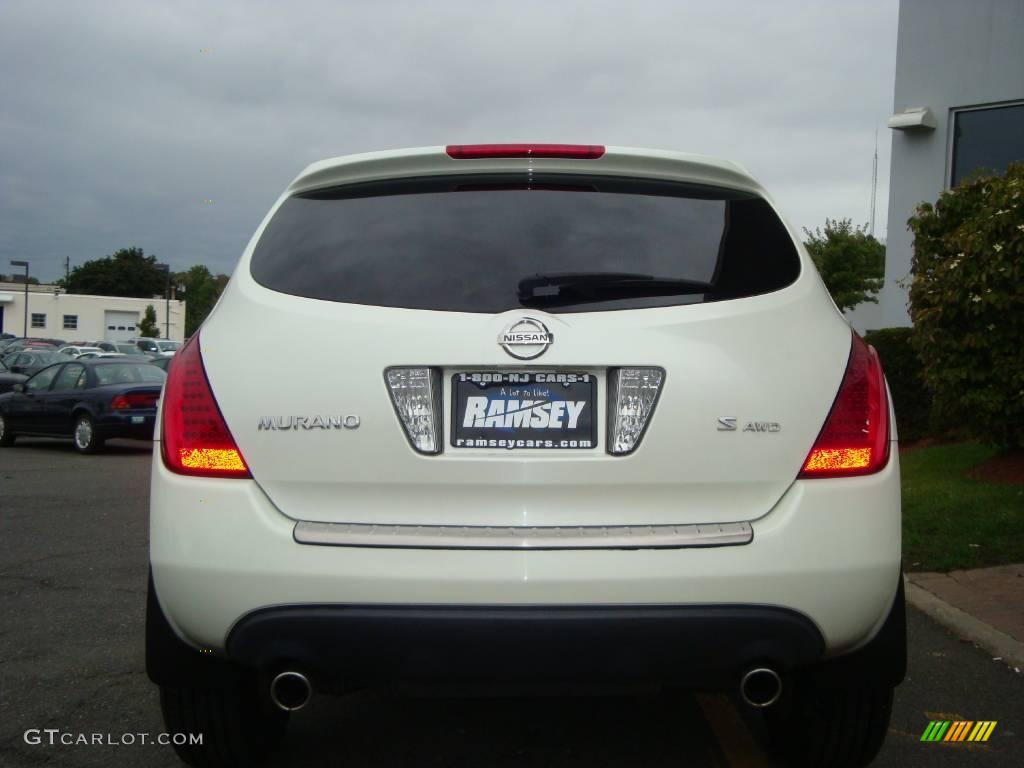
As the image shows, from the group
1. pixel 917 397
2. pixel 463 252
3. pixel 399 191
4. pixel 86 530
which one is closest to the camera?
pixel 463 252

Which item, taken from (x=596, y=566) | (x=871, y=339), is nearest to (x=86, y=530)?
(x=596, y=566)

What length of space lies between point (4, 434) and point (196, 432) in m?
17.0

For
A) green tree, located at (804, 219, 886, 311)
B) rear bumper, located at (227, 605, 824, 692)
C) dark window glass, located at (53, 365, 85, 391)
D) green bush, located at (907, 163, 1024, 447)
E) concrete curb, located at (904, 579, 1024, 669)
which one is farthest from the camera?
green tree, located at (804, 219, 886, 311)

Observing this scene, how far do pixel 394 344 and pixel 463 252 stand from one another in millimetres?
369

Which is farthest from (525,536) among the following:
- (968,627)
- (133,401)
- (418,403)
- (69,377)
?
(69,377)

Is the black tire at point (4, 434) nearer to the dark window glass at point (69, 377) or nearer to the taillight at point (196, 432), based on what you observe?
the dark window glass at point (69, 377)

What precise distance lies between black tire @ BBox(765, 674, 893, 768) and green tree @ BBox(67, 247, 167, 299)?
13691 cm

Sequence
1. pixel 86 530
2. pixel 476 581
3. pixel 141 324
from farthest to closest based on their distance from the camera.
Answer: pixel 141 324, pixel 86 530, pixel 476 581

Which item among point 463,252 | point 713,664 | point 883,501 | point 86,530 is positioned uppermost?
point 463,252

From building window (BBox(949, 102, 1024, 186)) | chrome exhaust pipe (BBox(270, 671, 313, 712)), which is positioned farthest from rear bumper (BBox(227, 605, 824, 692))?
building window (BBox(949, 102, 1024, 186))

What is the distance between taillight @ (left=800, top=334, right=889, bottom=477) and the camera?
2854mm

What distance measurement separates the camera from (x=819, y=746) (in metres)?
3.31

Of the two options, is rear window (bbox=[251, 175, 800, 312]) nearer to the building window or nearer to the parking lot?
the parking lot

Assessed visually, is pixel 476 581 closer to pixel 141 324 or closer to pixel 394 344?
pixel 394 344
